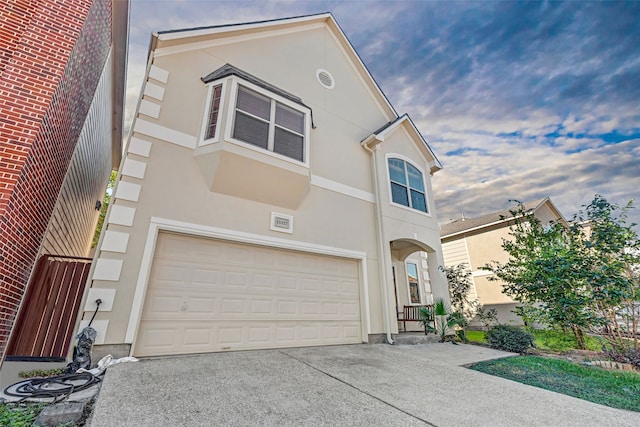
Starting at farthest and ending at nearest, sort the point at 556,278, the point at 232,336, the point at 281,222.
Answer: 1. the point at 556,278
2. the point at 281,222
3. the point at 232,336

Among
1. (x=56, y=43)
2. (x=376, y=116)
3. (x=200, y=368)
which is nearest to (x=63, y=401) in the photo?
(x=200, y=368)

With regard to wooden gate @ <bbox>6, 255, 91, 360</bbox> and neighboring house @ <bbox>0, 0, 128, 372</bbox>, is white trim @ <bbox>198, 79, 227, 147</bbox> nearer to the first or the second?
neighboring house @ <bbox>0, 0, 128, 372</bbox>

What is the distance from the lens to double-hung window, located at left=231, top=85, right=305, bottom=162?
5.80 meters

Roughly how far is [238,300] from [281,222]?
1.92 metres

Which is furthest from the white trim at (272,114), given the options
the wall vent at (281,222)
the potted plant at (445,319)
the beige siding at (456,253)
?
the beige siding at (456,253)

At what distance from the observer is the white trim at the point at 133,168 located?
15.3 feet

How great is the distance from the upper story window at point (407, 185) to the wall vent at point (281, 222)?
3970 mm

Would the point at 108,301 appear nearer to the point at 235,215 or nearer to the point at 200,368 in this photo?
the point at 200,368

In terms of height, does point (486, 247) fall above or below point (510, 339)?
above

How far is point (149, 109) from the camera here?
5.18 m

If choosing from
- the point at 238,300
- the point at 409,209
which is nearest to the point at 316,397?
the point at 238,300

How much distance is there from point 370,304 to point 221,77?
21.9ft

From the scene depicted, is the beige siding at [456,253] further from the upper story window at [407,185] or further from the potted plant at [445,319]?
the potted plant at [445,319]

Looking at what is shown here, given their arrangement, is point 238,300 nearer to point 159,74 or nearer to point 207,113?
point 207,113
